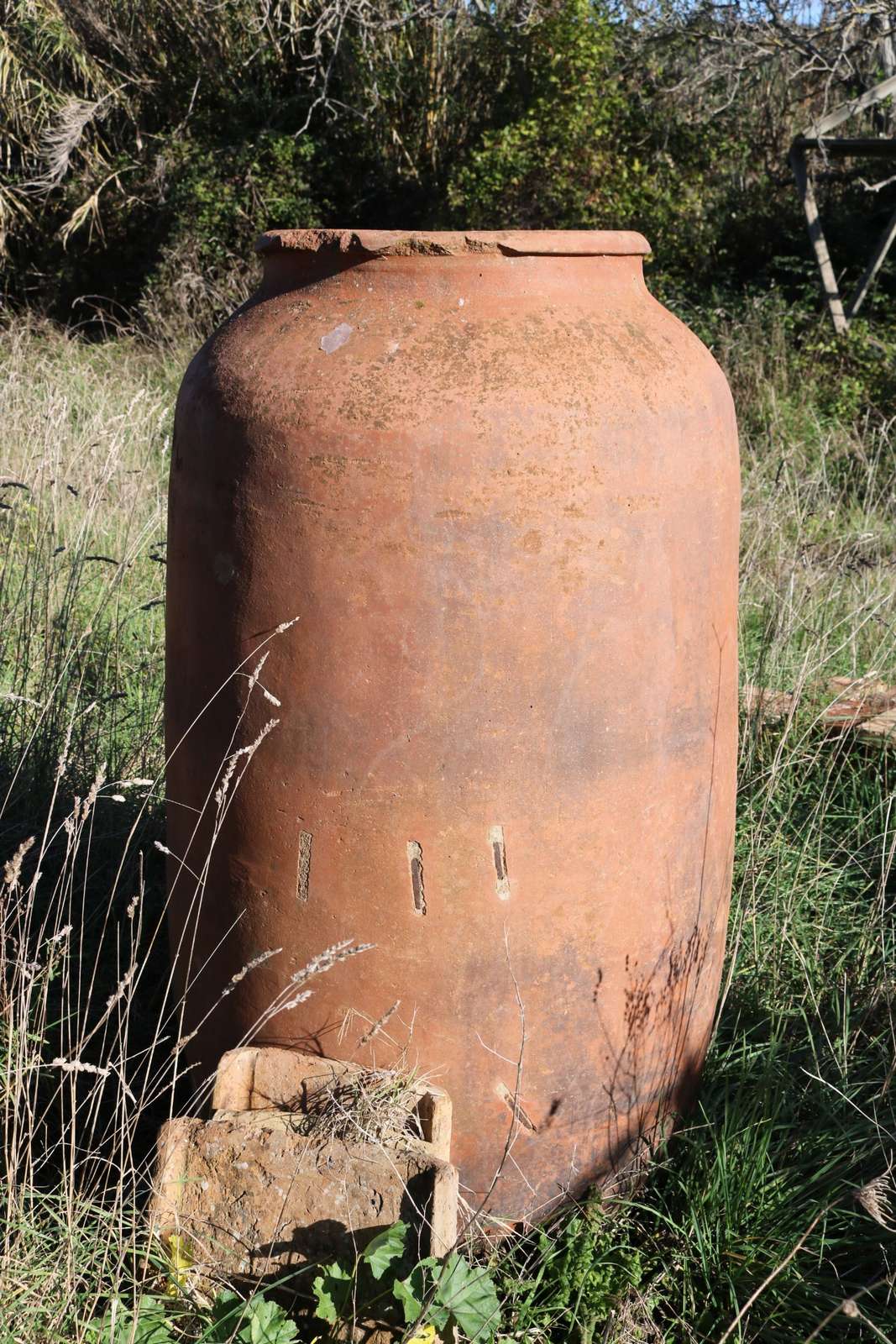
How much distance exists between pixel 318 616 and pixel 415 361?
39 cm

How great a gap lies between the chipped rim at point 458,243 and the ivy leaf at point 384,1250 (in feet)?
4.54

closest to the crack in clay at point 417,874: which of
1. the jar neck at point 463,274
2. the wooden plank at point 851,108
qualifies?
the jar neck at point 463,274

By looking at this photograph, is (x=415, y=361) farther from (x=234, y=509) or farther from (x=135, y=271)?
(x=135, y=271)

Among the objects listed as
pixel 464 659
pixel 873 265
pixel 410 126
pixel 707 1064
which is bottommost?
pixel 707 1064

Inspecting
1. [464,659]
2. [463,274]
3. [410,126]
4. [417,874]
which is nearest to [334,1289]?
[417,874]

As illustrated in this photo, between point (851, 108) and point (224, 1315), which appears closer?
point (224, 1315)

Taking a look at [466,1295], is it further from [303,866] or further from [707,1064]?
[707,1064]

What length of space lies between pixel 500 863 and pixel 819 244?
8354mm

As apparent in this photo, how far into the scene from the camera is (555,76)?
9188 millimetres

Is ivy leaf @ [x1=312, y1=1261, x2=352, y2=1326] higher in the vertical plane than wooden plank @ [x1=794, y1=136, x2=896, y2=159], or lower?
lower

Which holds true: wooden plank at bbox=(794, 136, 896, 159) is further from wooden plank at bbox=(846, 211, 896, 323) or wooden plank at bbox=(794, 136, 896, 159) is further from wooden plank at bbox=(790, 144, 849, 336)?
wooden plank at bbox=(846, 211, 896, 323)

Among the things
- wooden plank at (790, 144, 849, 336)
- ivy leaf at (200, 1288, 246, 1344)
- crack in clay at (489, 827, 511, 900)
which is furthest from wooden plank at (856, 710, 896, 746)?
wooden plank at (790, 144, 849, 336)

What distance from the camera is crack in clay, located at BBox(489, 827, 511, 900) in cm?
180

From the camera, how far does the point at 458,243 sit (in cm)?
179
